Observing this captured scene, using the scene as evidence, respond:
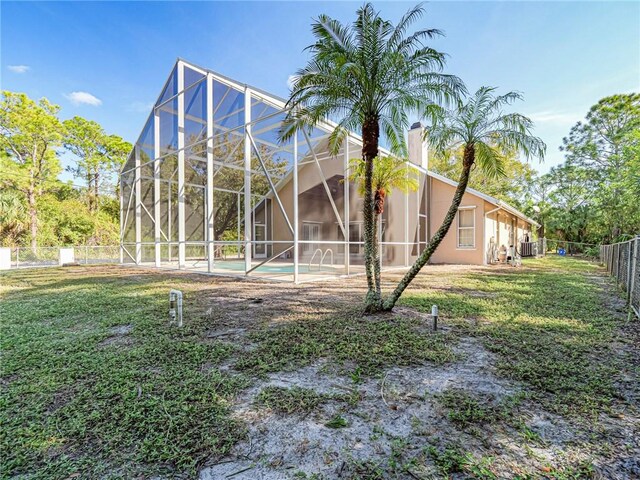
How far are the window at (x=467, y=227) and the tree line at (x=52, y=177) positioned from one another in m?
26.0

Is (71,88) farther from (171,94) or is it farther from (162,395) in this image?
(162,395)

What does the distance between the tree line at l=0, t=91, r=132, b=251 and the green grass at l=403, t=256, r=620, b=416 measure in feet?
82.6

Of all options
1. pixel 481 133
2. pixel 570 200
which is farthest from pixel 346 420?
pixel 570 200

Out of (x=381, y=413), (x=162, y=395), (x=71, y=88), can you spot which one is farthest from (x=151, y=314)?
(x=71, y=88)

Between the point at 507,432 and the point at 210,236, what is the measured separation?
35.4 feet

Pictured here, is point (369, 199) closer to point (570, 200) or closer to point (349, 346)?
point (349, 346)

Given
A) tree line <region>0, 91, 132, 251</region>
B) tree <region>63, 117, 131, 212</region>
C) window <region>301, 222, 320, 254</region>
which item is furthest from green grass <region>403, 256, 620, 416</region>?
tree <region>63, 117, 131, 212</region>

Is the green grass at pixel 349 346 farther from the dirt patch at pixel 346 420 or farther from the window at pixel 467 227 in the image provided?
the window at pixel 467 227

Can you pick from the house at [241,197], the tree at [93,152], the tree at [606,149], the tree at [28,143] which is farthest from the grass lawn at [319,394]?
the tree at [93,152]

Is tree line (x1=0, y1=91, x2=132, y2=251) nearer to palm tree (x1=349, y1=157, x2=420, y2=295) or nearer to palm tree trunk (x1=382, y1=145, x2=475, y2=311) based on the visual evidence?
palm tree (x1=349, y1=157, x2=420, y2=295)

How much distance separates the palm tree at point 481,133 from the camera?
524 cm

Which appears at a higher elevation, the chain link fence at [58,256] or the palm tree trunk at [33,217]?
the palm tree trunk at [33,217]

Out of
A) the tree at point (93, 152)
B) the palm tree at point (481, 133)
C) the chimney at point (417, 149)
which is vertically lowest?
the palm tree at point (481, 133)

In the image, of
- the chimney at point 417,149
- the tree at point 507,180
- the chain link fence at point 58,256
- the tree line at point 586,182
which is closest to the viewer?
the chain link fence at point 58,256
